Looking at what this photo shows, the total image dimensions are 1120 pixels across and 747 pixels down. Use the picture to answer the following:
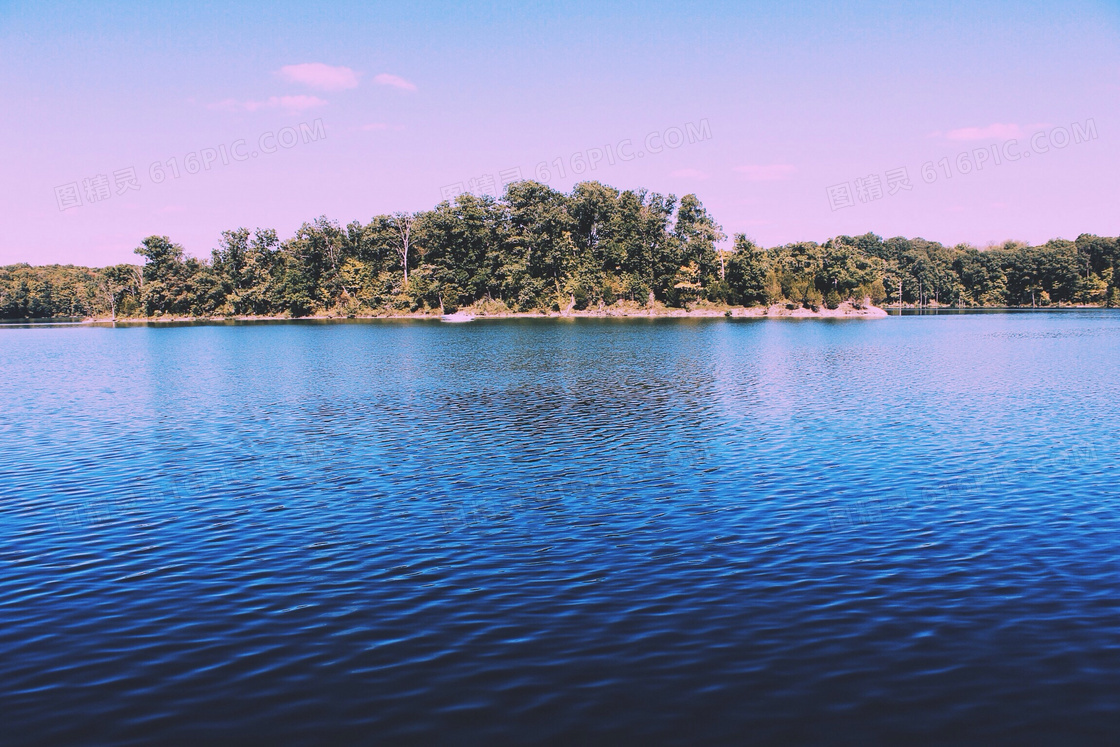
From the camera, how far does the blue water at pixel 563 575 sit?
1006 centimetres

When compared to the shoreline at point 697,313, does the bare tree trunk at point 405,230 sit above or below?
above

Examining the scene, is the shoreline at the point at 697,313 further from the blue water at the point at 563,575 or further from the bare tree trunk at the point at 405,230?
the blue water at the point at 563,575

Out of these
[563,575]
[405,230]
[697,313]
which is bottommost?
[563,575]

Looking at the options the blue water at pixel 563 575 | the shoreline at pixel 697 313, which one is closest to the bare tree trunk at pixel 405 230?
the shoreline at pixel 697 313

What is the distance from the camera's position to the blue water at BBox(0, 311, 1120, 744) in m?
10.1

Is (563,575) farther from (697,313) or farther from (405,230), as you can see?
(405,230)

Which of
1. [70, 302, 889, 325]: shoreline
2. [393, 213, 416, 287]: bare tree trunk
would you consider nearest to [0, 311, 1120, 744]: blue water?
[70, 302, 889, 325]: shoreline

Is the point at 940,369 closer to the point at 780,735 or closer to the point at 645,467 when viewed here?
the point at 645,467

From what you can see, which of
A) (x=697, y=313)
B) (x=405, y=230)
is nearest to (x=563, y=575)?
(x=697, y=313)

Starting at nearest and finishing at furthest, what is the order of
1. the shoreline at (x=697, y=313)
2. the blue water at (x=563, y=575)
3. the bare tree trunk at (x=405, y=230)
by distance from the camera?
the blue water at (x=563, y=575), the shoreline at (x=697, y=313), the bare tree trunk at (x=405, y=230)

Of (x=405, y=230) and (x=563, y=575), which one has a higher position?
(x=405, y=230)

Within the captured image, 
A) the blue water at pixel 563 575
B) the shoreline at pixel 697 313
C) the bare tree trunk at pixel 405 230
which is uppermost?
the bare tree trunk at pixel 405 230

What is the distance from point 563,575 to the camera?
49.4 ft

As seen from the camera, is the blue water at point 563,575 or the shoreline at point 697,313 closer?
the blue water at point 563,575
